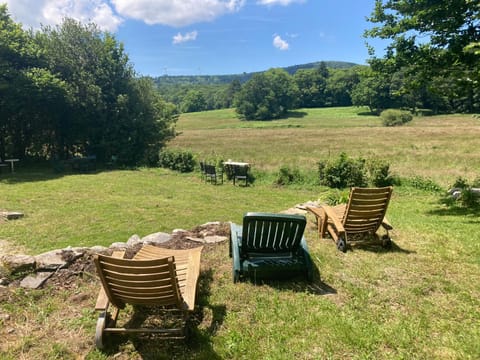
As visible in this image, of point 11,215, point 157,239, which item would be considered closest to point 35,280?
point 157,239

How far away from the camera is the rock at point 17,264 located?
163 inches

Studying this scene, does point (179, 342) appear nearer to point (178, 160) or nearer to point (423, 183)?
point (423, 183)

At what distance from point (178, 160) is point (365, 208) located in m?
12.9

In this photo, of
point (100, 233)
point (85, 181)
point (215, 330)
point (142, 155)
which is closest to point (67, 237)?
point (100, 233)

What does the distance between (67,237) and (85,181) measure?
7393 millimetres

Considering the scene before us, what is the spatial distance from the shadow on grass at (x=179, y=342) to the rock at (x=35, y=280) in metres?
1.54

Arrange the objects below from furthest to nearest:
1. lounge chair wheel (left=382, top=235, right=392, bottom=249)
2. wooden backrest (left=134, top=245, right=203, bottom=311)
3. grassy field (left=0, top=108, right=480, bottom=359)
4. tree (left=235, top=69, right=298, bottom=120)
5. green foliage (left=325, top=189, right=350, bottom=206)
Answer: tree (left=235, top=69, right=298, bottom=120) → green foliage (left=325, top=189, right=350, bottom=206) → lounge chair wheel (left=382, top=235, right=392, bottom=249) → wooden backrest (left=134, top=245, right=203, bottom=311) → grassy field (left=0, top=108, right=480, bottom=359)

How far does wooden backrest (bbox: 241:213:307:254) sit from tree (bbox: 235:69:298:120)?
6757cm

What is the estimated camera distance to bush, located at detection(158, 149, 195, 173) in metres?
16.3

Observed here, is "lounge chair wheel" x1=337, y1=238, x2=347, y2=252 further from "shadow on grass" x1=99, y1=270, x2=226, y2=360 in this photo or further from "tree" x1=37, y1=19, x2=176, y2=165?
"tree" x1=37, y1=19, x2=176, y2=165

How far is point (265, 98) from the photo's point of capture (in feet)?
241

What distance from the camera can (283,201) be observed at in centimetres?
1022

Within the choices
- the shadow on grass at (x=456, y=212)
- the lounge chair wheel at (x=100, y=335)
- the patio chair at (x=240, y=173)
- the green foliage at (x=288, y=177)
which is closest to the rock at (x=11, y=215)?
the lounge chair wheel at (x=100, y=335)

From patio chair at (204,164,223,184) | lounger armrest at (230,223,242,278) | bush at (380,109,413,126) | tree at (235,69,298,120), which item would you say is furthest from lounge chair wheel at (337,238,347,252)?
tree at (235,69,298,120)
